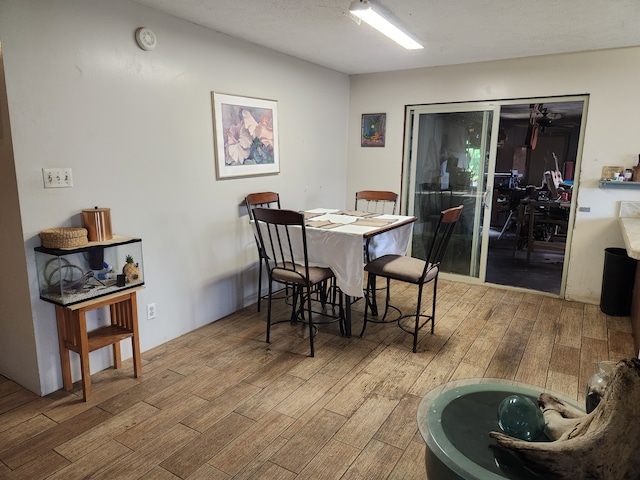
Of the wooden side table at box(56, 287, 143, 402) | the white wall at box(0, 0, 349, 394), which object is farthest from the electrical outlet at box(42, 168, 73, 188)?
the wooden side table at box(56, 287, 143, 402)

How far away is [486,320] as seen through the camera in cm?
360

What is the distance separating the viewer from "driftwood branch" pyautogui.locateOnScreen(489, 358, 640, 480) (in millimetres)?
1062

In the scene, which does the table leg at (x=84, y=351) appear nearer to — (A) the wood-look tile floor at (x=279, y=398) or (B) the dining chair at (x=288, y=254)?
(A) the wood-look tile floor at (x=279, y=398)

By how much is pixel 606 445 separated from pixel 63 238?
244 centimetres

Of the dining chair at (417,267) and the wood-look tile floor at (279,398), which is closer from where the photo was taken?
the wood-look tile floor at (279,398)

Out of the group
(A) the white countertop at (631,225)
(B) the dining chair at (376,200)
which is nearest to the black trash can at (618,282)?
(A) the white countertop at (631,225)

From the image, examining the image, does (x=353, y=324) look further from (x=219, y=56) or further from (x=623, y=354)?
(x=219, y=56)

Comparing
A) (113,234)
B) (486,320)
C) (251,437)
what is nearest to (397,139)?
(486,320)

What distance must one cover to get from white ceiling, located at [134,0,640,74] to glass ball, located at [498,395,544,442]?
2382 mm

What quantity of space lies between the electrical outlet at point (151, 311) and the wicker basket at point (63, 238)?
80cm

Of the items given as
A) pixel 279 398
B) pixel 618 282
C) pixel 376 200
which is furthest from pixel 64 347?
pixel 618 282

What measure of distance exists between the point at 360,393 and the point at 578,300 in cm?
281

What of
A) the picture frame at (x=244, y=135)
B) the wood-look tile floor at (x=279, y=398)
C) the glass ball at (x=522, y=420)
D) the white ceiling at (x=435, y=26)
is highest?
the white ceiling at (x=435, y=26)

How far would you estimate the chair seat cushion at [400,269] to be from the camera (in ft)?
9.73
